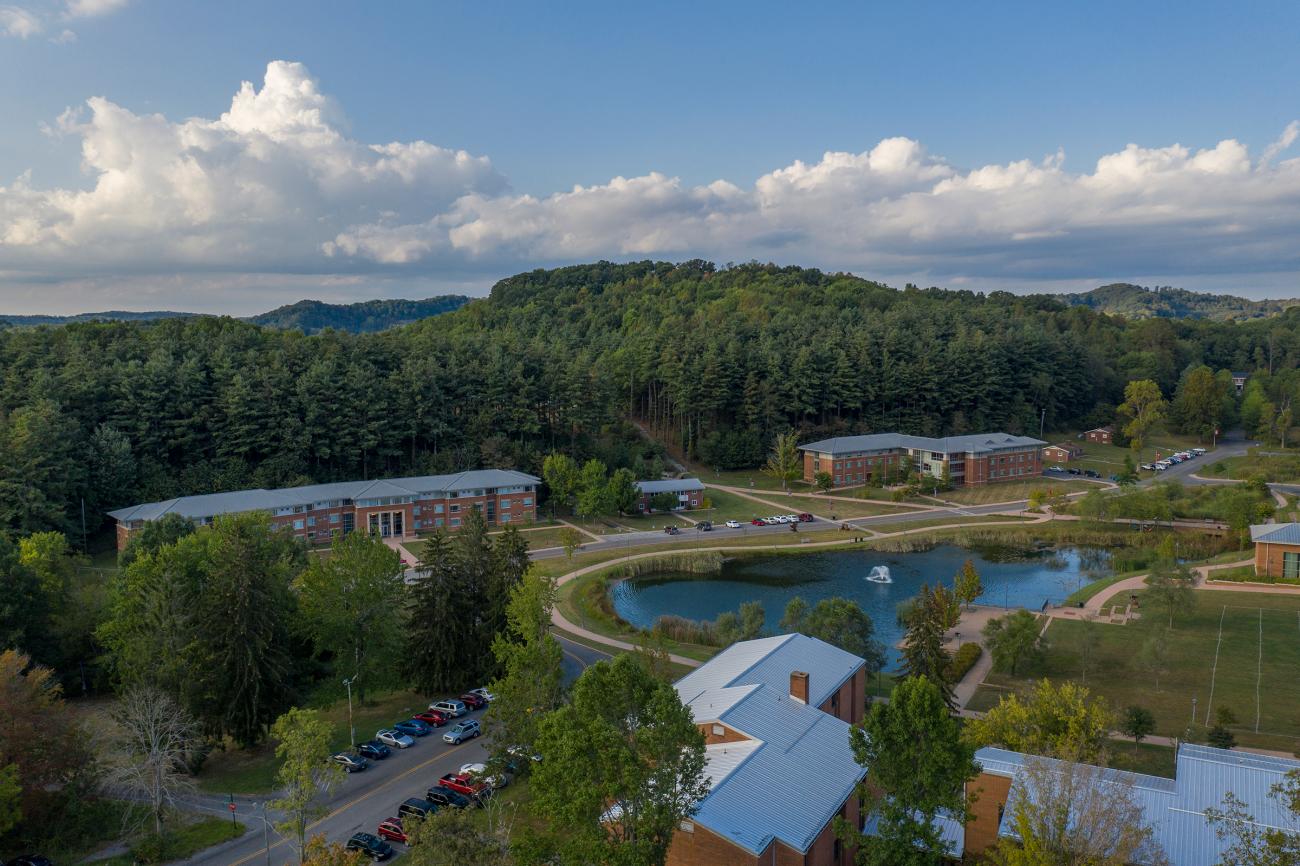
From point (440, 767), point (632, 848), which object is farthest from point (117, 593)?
point (632, 848)

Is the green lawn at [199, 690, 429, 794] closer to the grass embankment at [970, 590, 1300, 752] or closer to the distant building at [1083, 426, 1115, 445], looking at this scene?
the grass embankment at [970, 590, 1300, 752]

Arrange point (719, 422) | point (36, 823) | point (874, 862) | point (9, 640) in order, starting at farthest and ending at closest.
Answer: point (719, 422), point (9, 640), point (36, 823), point (874, 862)

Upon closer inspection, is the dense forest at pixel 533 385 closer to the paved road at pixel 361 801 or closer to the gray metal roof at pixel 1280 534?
the paved road at pixel 361 801

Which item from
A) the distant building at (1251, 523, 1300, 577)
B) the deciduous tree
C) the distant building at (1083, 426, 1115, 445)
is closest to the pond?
the distant building at (1251, 523, 1300, 577)

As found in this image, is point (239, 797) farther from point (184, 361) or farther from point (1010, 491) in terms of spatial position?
point (1010, 491)

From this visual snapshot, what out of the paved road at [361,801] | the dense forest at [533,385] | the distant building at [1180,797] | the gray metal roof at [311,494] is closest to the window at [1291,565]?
the distant building at [1180,797]

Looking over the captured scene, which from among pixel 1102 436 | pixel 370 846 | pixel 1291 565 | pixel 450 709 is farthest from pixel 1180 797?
pixel 1102 436
